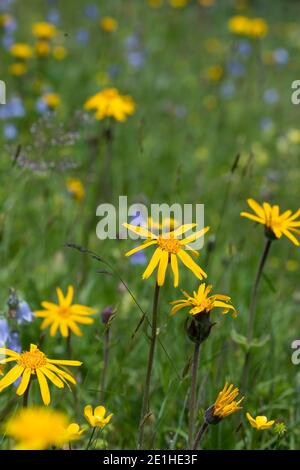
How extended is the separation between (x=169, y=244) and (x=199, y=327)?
0.20 metres

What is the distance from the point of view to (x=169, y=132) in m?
4.42

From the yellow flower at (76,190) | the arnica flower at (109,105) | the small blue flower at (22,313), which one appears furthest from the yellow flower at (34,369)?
the yellow flower at (76,190)

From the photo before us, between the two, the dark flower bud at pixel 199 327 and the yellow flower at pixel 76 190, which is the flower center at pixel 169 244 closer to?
the dark flower bud at pixel 199 327

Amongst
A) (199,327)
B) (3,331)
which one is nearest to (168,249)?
(199,327)

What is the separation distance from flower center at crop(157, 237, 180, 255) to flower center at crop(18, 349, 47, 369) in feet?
1.15

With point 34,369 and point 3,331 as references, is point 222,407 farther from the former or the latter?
point 3,331

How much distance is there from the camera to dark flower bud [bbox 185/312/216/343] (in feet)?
4.70

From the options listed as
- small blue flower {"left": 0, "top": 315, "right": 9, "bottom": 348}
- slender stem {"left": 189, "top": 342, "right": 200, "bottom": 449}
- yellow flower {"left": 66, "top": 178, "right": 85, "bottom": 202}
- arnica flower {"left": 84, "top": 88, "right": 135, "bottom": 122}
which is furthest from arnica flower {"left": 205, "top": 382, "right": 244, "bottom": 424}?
yellow flower {"left": 66, "top": 178, "right": 85, "bottom": 202}

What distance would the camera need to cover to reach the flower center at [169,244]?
4.94 ft

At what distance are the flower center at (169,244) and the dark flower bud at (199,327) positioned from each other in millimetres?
156

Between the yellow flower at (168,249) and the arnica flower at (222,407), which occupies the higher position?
the yellow flower at (168,249)

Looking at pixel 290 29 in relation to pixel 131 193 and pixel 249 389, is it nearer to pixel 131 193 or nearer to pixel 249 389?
pixel 131 193

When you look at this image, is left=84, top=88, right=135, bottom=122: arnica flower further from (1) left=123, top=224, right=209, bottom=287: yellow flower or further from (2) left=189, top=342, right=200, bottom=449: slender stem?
(2) left=189, top=342, right=200, bottom=449: slender stem

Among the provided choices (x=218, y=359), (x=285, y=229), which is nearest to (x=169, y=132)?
(x=218, y=359)
